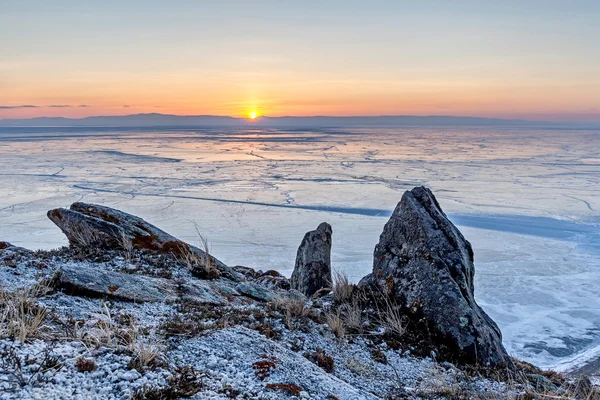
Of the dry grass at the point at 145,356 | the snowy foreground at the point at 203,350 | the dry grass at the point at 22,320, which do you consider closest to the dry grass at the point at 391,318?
the snowy foreground at the point at 203,350

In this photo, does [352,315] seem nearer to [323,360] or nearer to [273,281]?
[323,360]

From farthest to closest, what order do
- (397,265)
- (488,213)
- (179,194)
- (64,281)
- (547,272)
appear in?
(179,194) → (488,213) → (547,272) → (397,265) → (64,281)

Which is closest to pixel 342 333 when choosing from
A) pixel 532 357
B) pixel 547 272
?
pixel 532 357

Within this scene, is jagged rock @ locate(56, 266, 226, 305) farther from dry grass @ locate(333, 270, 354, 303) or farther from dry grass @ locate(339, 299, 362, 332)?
dry grass @ locate(333, 270, 354, 303)

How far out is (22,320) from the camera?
3.38 metres

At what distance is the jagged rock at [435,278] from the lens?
17.6 ft

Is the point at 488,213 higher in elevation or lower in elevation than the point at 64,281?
lower

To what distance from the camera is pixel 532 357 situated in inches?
431

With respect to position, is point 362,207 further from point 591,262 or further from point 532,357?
point 532,357

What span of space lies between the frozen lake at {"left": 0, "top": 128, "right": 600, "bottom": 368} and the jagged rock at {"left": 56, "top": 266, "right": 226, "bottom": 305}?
849 cm

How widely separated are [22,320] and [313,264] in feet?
21.2

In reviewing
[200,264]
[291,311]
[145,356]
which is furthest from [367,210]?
[145,356]

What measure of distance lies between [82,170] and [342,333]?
34540mm

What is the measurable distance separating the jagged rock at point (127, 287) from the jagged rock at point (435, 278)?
236 centimetres
